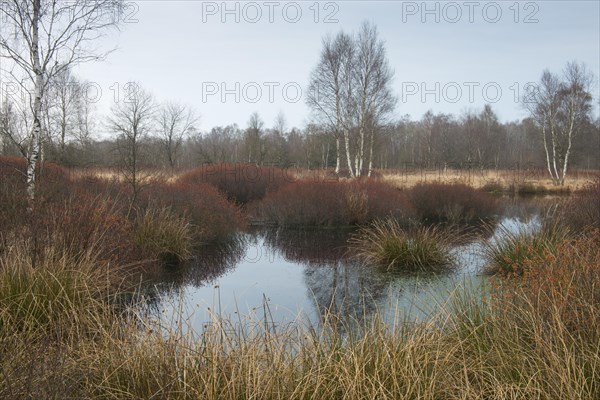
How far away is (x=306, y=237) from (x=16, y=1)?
29.0 feet

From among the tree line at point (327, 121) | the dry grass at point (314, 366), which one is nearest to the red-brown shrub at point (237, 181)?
the tree line at point (327, 121)

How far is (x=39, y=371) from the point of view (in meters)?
2.77

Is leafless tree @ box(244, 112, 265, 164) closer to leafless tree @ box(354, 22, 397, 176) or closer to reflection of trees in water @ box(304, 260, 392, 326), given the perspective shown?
leafless tree @ box(354, 22, 397, 176)

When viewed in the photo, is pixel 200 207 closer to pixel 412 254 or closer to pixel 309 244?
pixel 309 244

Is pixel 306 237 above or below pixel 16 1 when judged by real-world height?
below

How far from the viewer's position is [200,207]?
11812 millimetres

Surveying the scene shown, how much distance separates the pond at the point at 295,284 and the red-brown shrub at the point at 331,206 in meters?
3.12

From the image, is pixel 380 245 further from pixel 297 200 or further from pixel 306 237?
pixel 297 200

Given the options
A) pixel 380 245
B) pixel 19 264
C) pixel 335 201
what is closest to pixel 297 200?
pixel 335 201

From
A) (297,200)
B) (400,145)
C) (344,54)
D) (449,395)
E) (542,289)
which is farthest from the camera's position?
(400,145)

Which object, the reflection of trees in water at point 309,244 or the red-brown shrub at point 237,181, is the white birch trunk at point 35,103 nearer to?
the reflection of trees in water at point 309,244

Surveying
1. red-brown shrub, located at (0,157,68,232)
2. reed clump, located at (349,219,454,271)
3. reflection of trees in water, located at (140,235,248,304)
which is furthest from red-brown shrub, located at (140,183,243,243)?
reed clump, located at (349,219,454,271)

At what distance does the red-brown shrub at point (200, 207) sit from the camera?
36.8 feet

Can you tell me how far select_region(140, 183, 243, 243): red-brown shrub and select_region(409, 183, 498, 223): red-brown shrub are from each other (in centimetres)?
760
